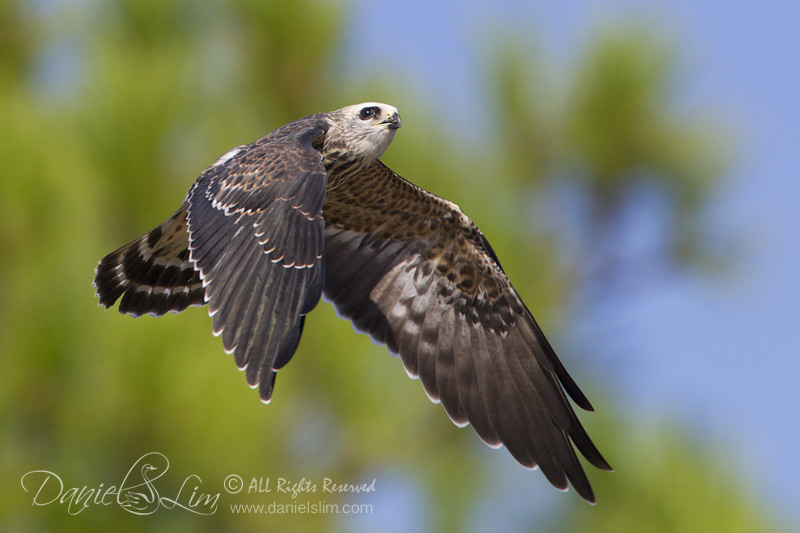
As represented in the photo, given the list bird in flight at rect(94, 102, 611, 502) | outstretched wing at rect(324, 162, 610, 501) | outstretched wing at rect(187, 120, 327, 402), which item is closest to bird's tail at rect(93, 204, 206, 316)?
bird in flight at rect(94, 102, 611, 502)

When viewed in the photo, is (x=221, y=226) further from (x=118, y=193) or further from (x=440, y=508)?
(x=440, y=508)

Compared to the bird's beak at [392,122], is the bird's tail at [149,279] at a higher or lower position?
lower

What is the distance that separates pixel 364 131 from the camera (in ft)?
15.9

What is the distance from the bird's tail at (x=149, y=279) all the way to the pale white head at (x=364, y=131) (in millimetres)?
817

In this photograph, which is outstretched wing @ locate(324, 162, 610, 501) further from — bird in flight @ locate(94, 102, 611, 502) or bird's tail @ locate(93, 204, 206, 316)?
bird's tail @ locate(93, 204, 206, 316)

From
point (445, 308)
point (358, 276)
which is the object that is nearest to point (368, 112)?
point (358, 276)


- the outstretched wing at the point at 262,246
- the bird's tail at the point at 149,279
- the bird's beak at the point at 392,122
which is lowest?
the bird's tail at the point at 149,279

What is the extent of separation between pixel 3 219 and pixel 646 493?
4973mm

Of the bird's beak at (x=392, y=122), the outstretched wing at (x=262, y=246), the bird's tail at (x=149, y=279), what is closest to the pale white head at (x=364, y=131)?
the bird's beak at (x=392, y=122)

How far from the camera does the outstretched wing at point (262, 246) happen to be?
3549 millimetres

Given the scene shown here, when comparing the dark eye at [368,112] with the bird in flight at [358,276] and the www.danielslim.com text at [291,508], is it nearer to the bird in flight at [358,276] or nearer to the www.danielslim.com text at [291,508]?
the bird in flight at [358,276]

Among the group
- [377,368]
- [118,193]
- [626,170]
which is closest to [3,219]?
[118,193]

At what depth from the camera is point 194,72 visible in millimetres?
9156

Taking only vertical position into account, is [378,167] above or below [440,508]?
above
